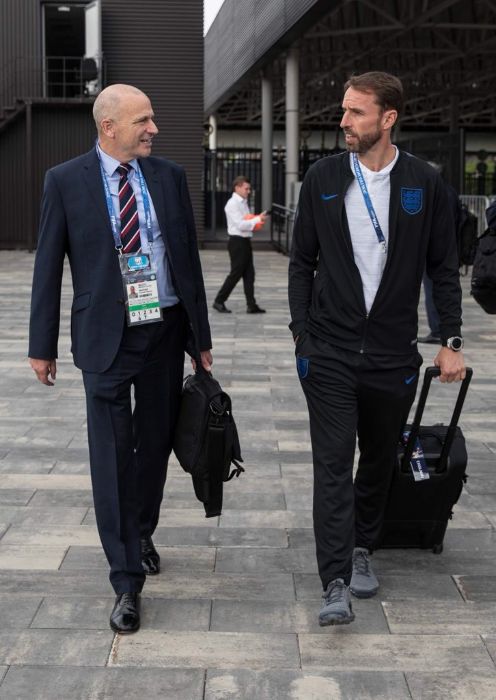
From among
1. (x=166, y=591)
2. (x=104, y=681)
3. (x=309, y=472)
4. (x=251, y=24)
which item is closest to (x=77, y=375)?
(x=309, y=472)

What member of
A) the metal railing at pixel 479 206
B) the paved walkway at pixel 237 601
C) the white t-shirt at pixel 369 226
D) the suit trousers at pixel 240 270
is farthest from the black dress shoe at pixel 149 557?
the metal railing at pixel 479 206

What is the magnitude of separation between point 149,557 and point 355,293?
1.39 metres

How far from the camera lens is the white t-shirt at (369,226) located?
12.7ft

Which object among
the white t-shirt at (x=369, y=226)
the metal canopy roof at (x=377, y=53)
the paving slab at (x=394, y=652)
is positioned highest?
the metal canopy roof at (x=377, y=53)

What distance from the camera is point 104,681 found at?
343cm

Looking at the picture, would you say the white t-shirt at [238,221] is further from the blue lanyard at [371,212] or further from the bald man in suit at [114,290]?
the blue lanyard at [371,212]

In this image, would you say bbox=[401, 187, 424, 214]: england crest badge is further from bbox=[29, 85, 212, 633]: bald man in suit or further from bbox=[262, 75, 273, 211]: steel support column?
bbox=[262, 75, 273, 211]: steel support column

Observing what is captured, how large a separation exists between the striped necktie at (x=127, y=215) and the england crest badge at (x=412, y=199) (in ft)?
3.08

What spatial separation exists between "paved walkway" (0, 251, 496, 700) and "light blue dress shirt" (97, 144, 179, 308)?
3.77 feet

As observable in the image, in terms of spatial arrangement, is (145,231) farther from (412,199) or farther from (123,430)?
(412,199)

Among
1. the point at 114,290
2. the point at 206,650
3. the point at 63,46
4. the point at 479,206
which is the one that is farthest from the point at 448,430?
the point at 63,46

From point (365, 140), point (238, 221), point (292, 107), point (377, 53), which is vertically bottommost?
point (238, 221)

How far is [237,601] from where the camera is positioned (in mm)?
4145

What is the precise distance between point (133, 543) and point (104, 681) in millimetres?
623
